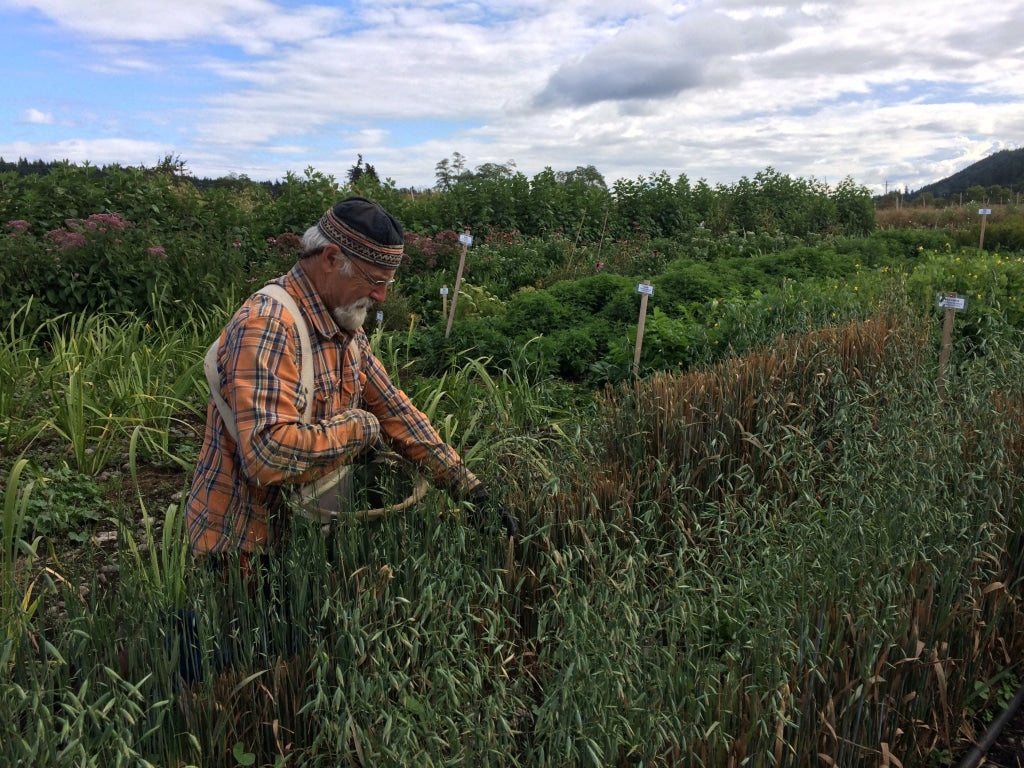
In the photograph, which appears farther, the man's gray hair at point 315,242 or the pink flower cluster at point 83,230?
the pink flower cluster at point 83,230

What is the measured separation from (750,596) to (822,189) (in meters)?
19.4

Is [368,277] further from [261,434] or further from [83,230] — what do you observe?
[83,230]

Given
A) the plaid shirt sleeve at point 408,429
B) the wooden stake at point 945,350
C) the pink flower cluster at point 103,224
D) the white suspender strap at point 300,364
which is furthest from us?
the pink flower cluster at point 103,224

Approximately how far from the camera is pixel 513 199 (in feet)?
42.2

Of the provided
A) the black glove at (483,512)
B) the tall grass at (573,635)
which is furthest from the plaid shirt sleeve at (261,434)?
the black glove at (483,512)

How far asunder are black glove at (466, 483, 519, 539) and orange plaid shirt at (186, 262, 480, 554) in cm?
3

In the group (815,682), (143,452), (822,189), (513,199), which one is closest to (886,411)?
(815,682)

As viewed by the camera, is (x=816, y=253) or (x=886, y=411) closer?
(x=886, y=411)

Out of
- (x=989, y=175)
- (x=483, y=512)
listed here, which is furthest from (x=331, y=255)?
(x=989, y=175)

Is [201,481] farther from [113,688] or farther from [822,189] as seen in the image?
[822,189]

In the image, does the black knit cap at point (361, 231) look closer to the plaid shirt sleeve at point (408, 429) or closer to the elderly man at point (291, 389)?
the elderly man at point (291, 389)

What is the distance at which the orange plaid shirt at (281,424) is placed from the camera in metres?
1.99

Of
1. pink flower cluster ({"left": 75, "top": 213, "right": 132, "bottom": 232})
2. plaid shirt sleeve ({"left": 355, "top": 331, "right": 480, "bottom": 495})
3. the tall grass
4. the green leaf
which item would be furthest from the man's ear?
pink flower cluster ({"left": 75, "top": 213, "right": 132, "bottom": 232})

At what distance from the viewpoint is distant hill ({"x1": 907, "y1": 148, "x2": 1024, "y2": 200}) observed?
5289 cm
